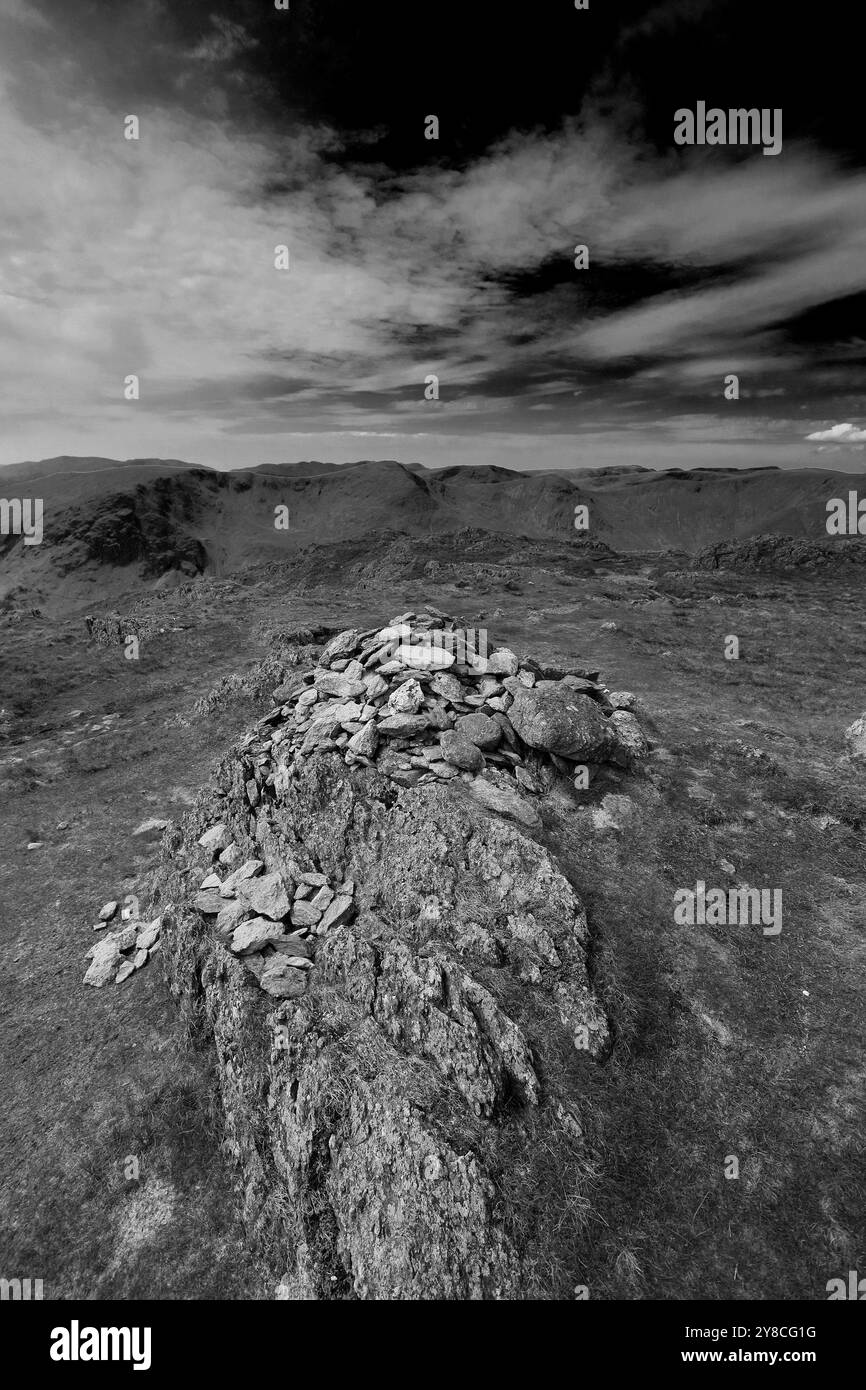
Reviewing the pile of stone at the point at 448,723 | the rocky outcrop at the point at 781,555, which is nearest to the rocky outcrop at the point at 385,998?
the pile of stone at the point at 448,723

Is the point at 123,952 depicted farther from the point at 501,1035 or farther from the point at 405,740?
the point at 501,1035

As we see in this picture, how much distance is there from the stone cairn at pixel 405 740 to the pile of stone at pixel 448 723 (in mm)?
38

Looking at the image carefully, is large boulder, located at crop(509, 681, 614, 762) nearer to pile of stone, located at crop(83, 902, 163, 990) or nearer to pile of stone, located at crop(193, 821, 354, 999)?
pile of stone, located at crop(193, 821, 354, 999)

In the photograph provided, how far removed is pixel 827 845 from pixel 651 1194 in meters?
10.7

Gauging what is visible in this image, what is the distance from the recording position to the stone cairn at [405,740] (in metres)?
12.8

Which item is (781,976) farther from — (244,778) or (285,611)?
(285,611)

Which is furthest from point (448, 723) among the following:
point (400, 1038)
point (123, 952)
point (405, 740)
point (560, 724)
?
point (123, 952)

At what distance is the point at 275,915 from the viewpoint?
1280 centimetres

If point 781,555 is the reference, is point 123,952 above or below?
below

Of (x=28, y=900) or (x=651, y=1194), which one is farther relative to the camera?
(x=28, y=900)

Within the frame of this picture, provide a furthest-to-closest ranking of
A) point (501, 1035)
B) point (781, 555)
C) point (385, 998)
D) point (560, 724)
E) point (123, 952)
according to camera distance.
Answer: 1. point (781, 555)
2. point (560, 724)
3. point (123, 952)
4. point (385, 998)
5. point (501, 1035)

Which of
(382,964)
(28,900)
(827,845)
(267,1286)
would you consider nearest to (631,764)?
(827,845)

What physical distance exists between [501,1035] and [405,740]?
7.88 meters

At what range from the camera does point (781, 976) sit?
12.0m
